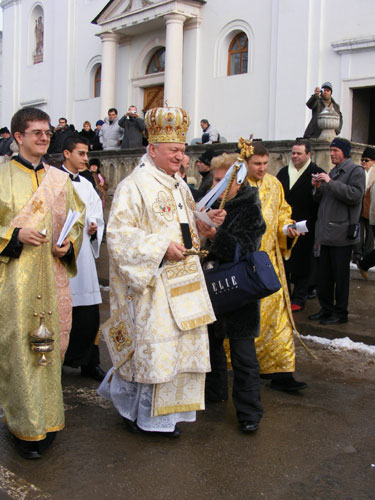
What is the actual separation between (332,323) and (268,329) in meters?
2.23

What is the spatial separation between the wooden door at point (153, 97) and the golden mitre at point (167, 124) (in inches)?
730

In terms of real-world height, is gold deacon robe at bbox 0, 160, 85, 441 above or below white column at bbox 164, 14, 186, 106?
below

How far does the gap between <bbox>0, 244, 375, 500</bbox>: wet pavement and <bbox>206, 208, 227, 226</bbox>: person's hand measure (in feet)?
4.46

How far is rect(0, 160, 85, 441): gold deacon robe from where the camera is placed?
3672 millimetres

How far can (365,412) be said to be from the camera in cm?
457

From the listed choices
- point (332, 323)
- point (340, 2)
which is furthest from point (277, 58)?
point (332, 323)

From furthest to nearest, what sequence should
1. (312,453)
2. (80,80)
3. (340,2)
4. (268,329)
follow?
(80,80), (340,2), (268,329), (312,453)

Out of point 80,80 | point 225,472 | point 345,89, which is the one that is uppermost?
point 80,80

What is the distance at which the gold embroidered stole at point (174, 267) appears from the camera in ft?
13.0

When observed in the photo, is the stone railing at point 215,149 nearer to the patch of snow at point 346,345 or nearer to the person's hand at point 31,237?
the patch of snow at point 346,345

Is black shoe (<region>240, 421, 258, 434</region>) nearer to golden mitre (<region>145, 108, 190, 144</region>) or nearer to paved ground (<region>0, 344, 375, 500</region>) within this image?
paved ground (<region>0, 344, 375, 500</region>)

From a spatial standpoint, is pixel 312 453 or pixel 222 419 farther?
pixel 222 419

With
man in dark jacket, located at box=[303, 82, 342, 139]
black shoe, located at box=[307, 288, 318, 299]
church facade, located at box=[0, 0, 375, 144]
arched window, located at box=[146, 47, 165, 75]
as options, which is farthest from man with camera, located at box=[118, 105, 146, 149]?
black shoe, located at box=[307, 288, 318, 299]

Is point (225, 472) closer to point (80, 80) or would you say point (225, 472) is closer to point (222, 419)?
point (222, 419)
